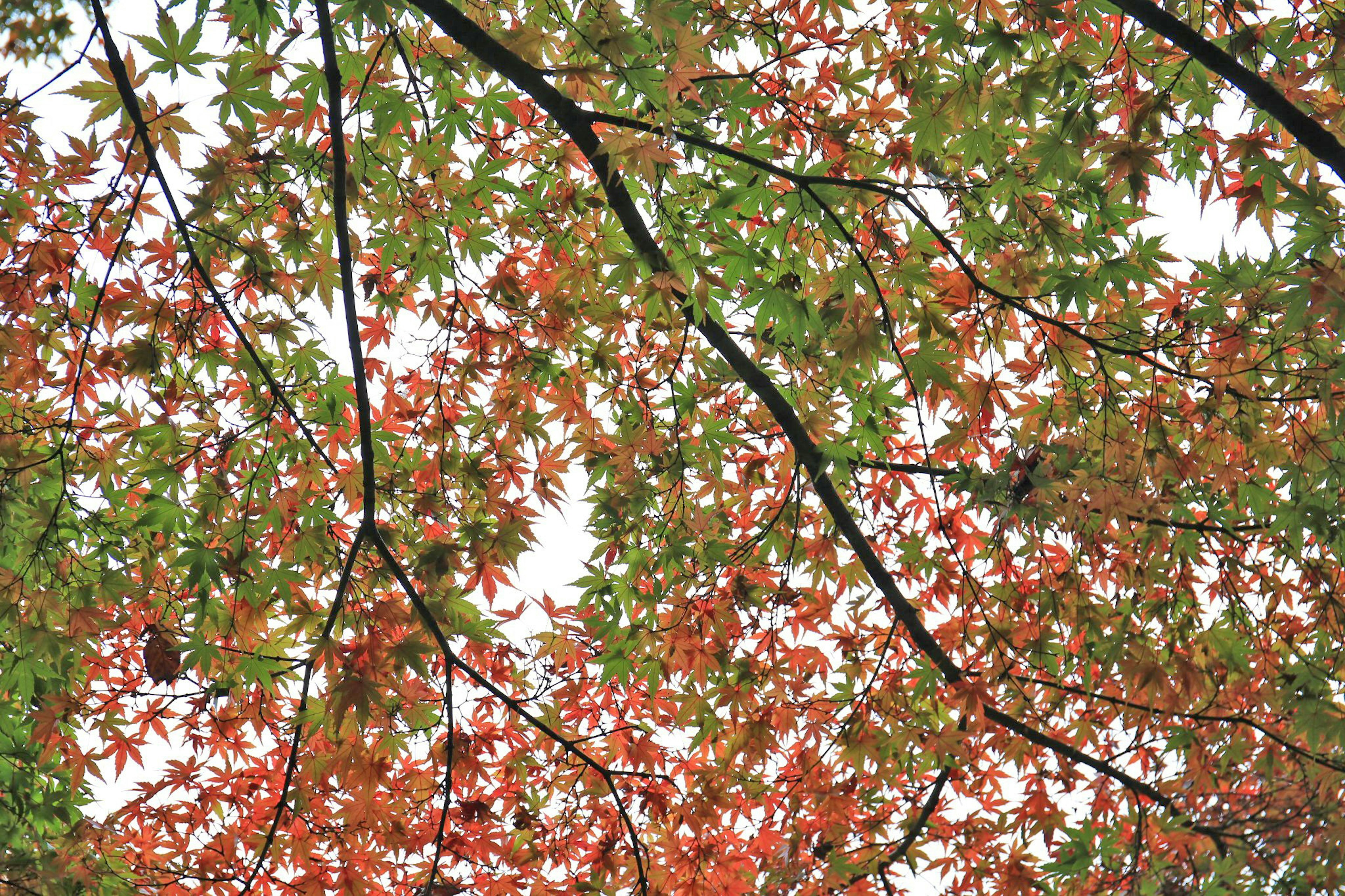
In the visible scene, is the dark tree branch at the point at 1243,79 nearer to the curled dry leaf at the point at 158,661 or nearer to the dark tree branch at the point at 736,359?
the dark tree branch at the point at 736,359

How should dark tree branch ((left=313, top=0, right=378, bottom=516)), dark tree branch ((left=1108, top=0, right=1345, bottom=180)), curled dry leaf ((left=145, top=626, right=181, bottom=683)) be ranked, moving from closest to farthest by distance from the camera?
1. dark tree branch ((left=1108, top=0, right=1345, bottom=180))
2. dark tree branch ((left=313, top=0, right=378, bottom=516))
3. curled dry leaf ((left=145, top=626, right=181, bottom=683))

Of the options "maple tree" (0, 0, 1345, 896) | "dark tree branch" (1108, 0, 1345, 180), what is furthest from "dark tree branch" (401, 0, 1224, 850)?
"dark tree branch" (1108, 0, 1345, 180)

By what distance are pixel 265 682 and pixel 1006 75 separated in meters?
3.07

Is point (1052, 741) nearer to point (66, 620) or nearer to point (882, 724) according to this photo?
point (882, 724)

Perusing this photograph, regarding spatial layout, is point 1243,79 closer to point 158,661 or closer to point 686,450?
point 686,450

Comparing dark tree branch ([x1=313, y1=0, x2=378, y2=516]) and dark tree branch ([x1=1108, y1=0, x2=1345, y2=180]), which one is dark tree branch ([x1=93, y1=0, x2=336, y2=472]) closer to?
dark tree branch ([x1=313, y1=0, x2=378, y2=516])

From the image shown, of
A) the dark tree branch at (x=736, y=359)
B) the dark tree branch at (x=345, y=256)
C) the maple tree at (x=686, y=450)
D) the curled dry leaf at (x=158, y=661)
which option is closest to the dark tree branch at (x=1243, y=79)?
the maple tree at (x=686, y=450)

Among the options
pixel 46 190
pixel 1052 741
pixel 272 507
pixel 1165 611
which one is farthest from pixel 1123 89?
pixel 46 190

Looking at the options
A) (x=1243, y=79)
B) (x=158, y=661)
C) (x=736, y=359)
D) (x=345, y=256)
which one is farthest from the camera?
(x=736, y=359)

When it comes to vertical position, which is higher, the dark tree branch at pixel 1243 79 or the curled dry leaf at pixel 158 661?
the dark tree branch at pixel 1243 79

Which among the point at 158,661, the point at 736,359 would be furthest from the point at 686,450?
the point at 158,661

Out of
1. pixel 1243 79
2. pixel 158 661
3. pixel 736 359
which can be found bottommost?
pixel 158 661

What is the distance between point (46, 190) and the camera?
3.57 meters

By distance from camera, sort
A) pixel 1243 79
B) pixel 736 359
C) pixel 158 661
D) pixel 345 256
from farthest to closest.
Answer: pixel 736 359
pixel 158 661
pixel 345 256
pixel 1243 79
